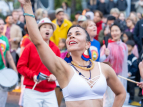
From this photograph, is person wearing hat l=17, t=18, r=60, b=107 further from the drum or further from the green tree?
the green tree

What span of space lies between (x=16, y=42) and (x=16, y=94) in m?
1.88

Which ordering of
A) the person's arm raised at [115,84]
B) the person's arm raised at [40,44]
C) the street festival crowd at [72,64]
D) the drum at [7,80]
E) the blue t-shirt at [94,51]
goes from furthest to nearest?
the blue t-shirt at [94,51] → the drum at [7,80] → the person's arm raised at [115,84] → the street festival crowd at [72,64] → the person's arm raised at [40,44]

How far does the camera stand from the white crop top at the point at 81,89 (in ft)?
8.33

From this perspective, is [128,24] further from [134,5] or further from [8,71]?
[8,71]

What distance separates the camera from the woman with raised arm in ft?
7.68

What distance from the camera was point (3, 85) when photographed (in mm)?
4648

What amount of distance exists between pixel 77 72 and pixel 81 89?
0.70 ft

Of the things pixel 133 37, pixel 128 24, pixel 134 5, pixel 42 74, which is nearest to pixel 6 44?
pixel 42 74

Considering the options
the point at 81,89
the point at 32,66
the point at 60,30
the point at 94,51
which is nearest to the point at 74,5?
the point at 60,30

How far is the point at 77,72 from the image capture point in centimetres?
268

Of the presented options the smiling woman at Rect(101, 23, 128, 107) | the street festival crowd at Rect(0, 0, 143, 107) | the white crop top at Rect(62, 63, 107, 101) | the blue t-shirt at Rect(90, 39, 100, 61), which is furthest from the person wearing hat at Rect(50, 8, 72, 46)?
the white crop top at Rect(62, 63, 107, 101)

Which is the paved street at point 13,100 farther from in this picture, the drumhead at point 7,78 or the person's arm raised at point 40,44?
the person's arm raised at point 40,44

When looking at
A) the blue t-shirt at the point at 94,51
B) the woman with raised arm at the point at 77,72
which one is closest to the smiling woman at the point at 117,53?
the blue t-shirt at the point at 94,51

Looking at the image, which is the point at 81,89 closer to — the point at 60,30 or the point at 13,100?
the point at 60,30
